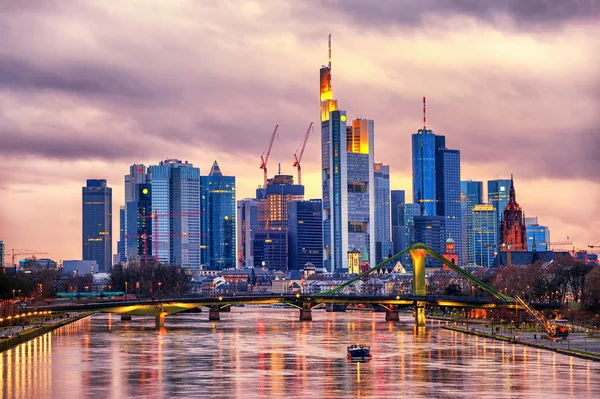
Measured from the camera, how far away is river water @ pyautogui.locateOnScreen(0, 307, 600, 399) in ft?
291

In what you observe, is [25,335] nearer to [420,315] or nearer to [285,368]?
[285,368]

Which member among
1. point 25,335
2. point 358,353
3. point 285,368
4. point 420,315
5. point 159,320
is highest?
point 420,315

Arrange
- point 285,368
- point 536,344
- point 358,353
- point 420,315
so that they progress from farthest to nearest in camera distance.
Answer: point 420,315
point 536,344
point 358,353
point 285,368

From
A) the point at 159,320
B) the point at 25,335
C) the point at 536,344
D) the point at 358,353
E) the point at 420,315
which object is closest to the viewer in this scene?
the point at 358,353

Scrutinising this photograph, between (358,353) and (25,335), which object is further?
(25,335)

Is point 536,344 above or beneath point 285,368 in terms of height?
above

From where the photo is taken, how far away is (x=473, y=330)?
168 meters

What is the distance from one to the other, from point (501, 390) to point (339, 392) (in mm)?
13019

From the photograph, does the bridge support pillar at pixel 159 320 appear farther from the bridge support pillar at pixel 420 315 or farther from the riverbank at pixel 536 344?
the riverbank at pixel 536 344

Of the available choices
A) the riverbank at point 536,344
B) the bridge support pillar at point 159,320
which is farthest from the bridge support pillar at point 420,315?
the bridge support pillar at point 159,320

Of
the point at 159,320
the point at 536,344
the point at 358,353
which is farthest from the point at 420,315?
the point at 358,353

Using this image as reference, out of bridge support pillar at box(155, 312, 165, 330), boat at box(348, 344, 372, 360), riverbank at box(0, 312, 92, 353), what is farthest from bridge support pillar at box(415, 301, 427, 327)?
boat at box(348, 344, 372, 360)

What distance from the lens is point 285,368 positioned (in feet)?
360

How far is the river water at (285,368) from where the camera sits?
291 feet
